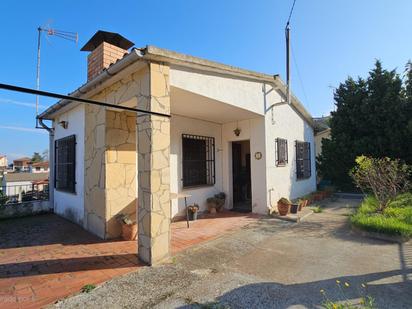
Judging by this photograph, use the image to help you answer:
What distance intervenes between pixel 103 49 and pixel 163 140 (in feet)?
12.1

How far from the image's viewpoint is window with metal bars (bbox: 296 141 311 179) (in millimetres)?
10587

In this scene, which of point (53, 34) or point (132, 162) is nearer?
point (132, 162)

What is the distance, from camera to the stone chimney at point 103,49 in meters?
6.45

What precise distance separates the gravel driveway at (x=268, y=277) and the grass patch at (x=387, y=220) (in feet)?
1.30

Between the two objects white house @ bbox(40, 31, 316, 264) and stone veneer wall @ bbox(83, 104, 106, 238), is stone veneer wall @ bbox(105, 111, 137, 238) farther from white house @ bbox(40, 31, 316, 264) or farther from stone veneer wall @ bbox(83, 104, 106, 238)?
stone veneer wall @ bbox(83, 104, 106, 238)

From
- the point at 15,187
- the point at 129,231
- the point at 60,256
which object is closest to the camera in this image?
the point at 60,256

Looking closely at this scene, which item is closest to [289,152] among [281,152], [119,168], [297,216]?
[281,152]

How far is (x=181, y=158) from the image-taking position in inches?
312

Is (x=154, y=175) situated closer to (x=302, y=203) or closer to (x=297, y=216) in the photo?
(x=297, y=216)

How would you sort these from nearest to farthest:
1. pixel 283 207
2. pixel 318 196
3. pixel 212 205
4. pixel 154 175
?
pixel 154 175
pixel 283 207
pixel 212 205
pixel 318 196

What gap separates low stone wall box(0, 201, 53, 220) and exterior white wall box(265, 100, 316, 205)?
8.17 meters

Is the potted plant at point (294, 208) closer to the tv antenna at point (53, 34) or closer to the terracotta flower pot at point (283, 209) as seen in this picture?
the terracotta flower pot at point (283, 209)

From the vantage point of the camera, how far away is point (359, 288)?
131 inches

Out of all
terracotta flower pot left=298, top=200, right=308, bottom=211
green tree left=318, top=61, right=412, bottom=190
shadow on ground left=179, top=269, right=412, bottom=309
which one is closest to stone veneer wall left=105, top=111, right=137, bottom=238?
shadow on ground left=179, top=269, right=412, bottom=309
